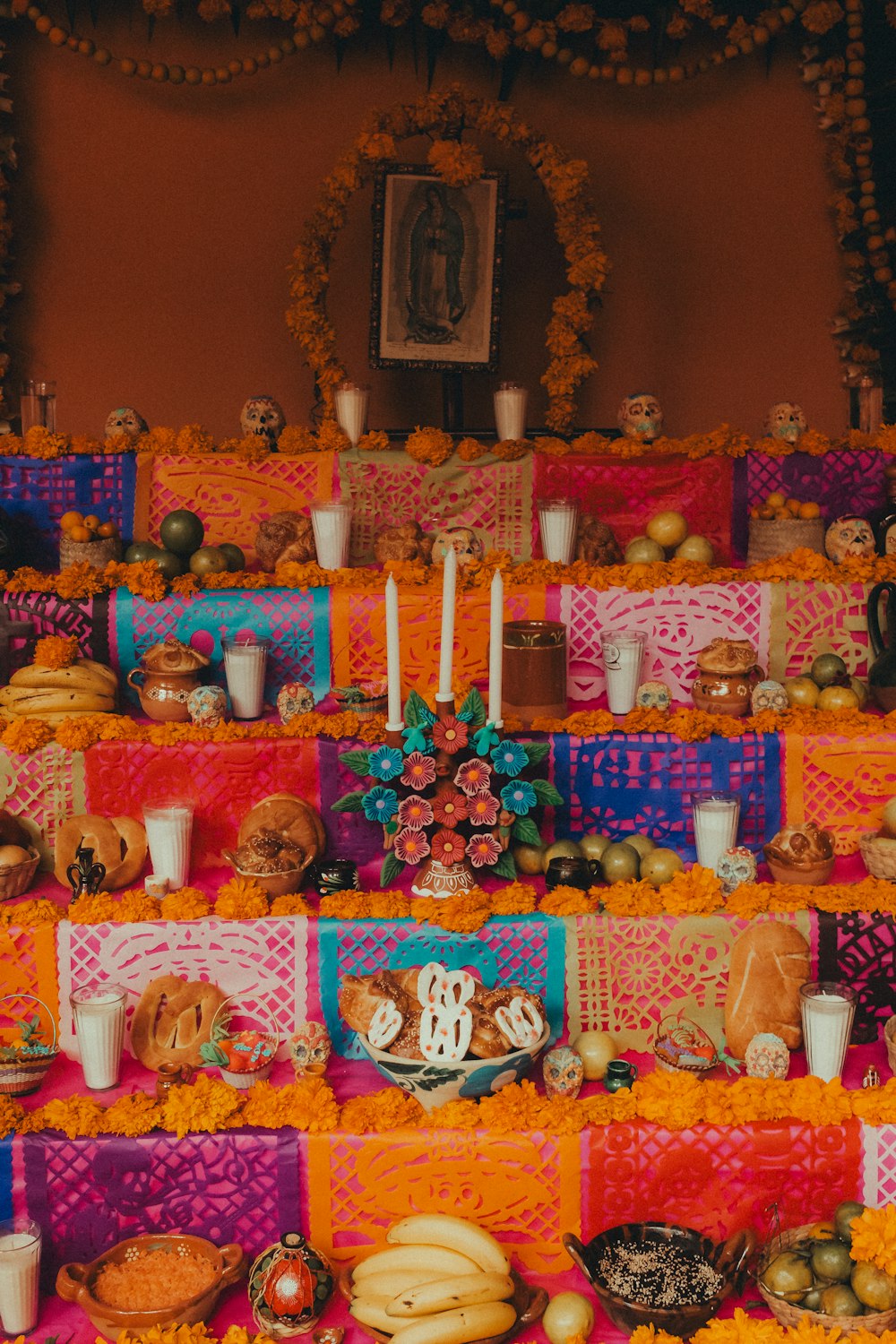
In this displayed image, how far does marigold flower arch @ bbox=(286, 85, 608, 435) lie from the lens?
4.85m

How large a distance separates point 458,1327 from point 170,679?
1.80 meters

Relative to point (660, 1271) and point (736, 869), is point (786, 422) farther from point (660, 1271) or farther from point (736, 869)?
point (660, 1271)

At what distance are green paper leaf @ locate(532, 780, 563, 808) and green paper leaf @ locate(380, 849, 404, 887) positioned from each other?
0.36m

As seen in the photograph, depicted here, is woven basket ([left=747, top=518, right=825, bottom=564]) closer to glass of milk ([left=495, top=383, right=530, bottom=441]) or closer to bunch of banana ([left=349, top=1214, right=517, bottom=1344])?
glass of milk ([left=495, top=383, right=530, bottom=441])

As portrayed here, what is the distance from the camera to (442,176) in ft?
16.4

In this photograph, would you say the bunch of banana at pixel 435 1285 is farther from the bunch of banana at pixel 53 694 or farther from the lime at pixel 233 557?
the lime at pixel 233 557

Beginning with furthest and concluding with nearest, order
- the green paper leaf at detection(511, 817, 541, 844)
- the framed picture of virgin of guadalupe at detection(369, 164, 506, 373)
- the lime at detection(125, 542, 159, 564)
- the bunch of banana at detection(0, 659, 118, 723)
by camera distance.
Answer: the framed picture of virgin of guadalupe at detection(369, 164, 506, 373) → the lime at detection(125, 542, 159, 564) → the bunch of banana at detection(0, 659, 118, 723) → the green paper leaf at detection(511, 817, 541, 844)

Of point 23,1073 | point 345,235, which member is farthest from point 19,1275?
point 345,235

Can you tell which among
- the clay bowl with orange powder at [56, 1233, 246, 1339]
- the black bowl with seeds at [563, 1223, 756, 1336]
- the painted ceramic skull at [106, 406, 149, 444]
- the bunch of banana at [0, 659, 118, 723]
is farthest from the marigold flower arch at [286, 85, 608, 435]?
the black bowl with seeds at [563, 1223, 756, 1336]

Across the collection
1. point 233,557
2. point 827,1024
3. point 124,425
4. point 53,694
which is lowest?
point 827,1024

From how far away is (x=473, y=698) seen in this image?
3168 millimetres

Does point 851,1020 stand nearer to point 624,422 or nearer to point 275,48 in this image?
point 624,422

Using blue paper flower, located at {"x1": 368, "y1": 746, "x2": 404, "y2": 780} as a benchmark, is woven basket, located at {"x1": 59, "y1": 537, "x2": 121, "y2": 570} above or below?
above

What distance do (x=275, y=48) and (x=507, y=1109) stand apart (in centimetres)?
420
